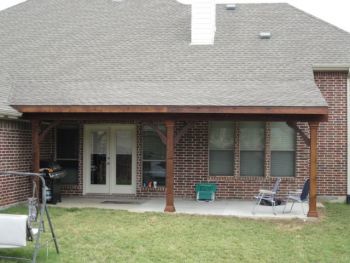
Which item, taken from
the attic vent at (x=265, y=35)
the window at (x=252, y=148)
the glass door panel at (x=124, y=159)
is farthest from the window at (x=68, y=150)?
the attic vent at (x=265, y=35)

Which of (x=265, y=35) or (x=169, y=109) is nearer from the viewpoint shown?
(x=169, y=109)

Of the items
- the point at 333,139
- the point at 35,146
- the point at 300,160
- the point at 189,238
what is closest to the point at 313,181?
the point at 300,160

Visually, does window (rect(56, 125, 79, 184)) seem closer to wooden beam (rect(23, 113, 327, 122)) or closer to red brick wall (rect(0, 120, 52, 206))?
red brick wall (rect(0, 120, 52, 206))

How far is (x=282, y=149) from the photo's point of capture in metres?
14.2

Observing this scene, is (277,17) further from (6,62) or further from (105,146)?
(6,62)

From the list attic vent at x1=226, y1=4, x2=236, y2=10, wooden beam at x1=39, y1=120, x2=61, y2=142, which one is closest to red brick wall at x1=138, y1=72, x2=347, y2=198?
wooden beam at x1=39, y1=120, x2=61, y2=142

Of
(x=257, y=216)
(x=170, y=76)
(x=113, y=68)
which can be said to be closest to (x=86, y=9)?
(x=113, y=68)

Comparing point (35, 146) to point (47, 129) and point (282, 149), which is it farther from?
point (282, 149)

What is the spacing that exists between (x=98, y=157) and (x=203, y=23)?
16.1 ft

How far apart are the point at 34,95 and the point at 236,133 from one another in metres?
5.30

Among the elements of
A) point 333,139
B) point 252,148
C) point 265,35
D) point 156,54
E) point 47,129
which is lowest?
point 252,148

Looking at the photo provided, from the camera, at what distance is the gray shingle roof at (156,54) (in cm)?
1245

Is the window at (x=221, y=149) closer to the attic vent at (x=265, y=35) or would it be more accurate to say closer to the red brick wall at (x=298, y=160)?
the red brick wall at (x=298, y=160)

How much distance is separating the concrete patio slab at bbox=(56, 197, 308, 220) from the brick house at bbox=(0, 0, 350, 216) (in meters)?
0.59
